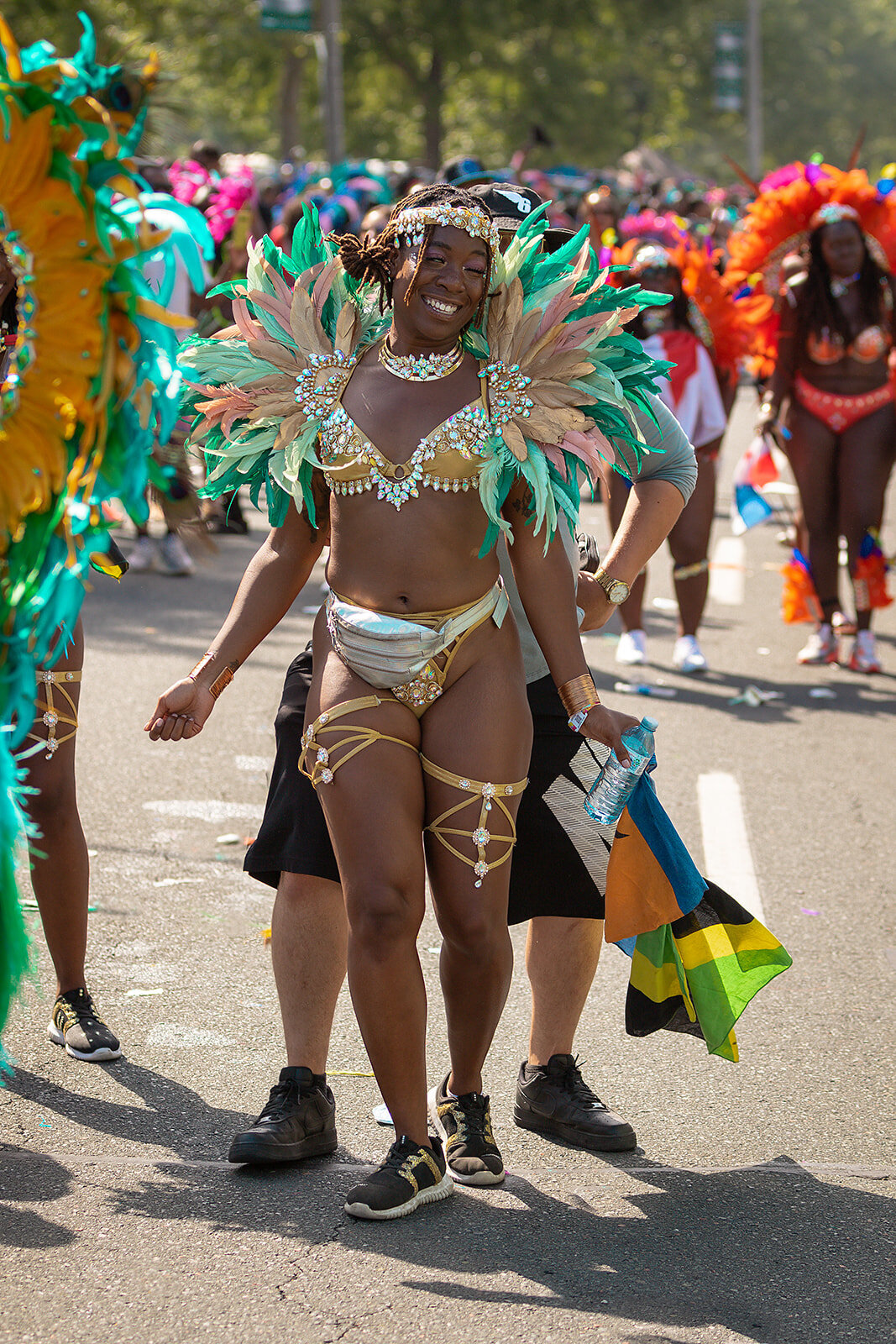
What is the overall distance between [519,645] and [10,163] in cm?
149

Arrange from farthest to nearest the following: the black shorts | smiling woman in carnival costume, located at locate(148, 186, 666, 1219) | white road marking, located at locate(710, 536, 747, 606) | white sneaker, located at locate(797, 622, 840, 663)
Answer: white road marking, located at locate(710, 536, 747, 606), white sneaker, located at locate(797, 622, 840, 663), the black shorts, smiling woman in carnival costume, located at locate(148, 186, 666, 1219)

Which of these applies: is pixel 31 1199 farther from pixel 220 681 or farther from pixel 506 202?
pixel 506 202

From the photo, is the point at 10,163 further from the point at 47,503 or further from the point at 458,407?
the point at 458,407

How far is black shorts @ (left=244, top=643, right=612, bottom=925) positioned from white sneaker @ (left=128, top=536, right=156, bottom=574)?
7.39m

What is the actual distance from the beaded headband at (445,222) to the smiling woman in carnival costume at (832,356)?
223 inches

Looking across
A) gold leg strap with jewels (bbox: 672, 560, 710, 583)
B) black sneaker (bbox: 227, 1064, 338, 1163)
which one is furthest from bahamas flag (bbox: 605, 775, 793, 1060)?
gold leg strap with jewels (bbox: 672, 560, 710, 583)

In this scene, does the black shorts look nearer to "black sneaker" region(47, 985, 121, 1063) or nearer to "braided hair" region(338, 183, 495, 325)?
"black sneaker" region(47, 985, 121, 1063)

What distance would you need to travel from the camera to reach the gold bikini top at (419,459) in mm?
3350

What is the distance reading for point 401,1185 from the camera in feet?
10.7

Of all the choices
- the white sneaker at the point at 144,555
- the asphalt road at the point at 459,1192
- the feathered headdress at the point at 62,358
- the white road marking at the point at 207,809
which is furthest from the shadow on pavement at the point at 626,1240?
the white sneaker at the point at 144,555

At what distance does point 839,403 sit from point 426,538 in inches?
231

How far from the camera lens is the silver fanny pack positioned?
10.8ft

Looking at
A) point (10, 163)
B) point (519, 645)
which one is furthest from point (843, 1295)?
point (10, 163)

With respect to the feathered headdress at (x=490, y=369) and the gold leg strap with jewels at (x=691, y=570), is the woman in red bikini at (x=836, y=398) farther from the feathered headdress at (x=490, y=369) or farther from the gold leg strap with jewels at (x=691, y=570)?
the feathered headdress at (x=490, y=369)
